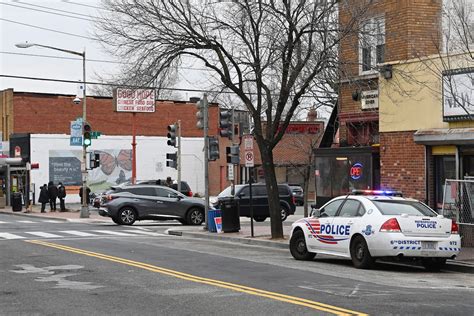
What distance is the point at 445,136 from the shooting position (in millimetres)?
17500

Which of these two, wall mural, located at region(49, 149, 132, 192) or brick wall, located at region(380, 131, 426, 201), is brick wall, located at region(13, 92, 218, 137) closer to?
wall mural, located at region(49, 149, 132, 192)

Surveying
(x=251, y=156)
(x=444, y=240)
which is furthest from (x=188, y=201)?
(x=444, y=240)

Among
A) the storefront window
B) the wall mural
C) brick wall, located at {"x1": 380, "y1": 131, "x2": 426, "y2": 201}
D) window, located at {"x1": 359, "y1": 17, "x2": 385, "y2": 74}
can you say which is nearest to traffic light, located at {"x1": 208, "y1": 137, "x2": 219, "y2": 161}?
window, located at {"x1": 359, "y1": 17, "x2": 385, "y2": 74}

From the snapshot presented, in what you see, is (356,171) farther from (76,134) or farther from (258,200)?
(76,134)

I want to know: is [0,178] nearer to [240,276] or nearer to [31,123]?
[31,123]

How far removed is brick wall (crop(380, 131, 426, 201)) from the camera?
61.7 ft

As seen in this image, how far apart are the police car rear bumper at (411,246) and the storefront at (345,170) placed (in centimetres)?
685

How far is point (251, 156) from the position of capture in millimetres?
21859

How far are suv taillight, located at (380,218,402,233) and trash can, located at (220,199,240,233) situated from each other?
9.77 m

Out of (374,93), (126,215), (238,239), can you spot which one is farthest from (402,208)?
(126,215)

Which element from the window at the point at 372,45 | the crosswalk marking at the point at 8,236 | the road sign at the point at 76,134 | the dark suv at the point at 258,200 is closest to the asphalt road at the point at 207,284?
the crosswalk marking at the point at 8,236

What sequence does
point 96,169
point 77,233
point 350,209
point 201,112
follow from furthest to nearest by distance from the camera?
point 96,169, point 201,112, point 77,233, point 350,209

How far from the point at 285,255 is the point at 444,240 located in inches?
184

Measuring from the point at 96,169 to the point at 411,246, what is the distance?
133 ft
